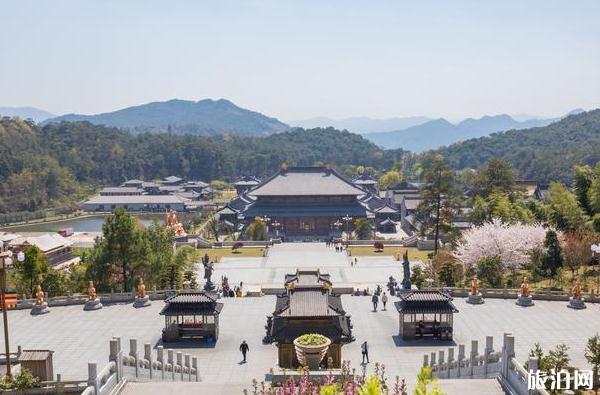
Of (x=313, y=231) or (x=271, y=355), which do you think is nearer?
(x=271, y=355)

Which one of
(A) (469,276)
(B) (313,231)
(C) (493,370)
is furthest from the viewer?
(B) (313,231)

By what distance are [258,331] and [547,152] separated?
138598 millimetres

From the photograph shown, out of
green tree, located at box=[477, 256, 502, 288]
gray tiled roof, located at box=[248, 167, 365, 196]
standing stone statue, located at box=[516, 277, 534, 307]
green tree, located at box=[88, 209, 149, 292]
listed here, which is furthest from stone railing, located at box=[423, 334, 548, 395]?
gray tiled roof, located at box=[248, 167, 365, 196]

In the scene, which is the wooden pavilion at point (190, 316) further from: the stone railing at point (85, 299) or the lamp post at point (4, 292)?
the lamp post at point (4, 292)

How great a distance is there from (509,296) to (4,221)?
8832 centimetres

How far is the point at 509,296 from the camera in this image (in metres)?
33.4

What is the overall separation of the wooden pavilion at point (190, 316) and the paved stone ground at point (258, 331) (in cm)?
77

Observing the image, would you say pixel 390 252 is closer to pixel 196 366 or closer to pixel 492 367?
pixel 196 366

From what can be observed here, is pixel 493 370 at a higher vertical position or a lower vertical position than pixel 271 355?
higher

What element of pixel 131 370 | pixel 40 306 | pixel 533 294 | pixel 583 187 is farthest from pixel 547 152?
pixel 131 370

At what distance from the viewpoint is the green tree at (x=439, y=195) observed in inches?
2034

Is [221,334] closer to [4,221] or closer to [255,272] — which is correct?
[255,272]

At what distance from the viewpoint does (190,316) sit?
27.1m

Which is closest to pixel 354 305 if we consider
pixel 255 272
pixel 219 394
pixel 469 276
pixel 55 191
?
pixel 469 276
